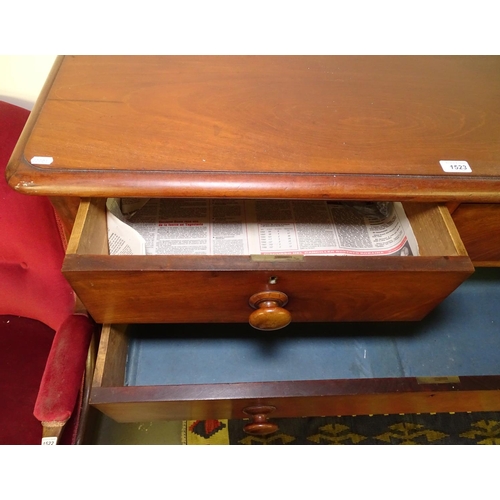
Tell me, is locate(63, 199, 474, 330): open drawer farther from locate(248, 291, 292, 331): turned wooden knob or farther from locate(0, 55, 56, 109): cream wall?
locate(0, 55, 56, 109): cream wall

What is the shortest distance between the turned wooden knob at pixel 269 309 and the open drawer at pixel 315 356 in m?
0.12

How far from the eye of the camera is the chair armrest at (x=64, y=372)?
1.92 feet

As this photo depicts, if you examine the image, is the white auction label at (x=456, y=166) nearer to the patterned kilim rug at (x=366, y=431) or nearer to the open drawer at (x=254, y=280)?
the open drawer at (x=254, y=280)

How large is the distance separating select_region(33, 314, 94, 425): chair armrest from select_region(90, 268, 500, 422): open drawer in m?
0.05

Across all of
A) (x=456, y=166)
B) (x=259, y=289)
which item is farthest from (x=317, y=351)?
(x=456, y=166)

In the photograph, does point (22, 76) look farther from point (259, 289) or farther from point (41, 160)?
point (259, 289)

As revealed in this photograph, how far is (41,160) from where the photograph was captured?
50 centimetres

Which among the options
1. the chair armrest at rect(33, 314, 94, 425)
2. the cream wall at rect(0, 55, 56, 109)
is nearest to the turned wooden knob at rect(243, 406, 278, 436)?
the chair armrest at rect(33, 314, 94, 425)

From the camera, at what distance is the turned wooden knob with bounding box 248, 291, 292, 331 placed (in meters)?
0.54

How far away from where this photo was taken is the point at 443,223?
0.55 m

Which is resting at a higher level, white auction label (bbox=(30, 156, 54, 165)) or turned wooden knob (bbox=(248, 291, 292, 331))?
white auction label (bbox=(30, 156, 54, 165))

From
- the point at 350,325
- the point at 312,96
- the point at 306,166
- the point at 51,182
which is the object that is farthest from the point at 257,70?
the point at 350,325

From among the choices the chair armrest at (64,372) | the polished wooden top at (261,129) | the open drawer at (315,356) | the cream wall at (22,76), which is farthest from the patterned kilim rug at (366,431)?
the cream wall at (22,76)

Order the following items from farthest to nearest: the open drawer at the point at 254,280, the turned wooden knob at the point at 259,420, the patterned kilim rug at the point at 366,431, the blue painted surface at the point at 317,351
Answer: the patterned kilim rug at the point at 366,431 < the blue painted surface at the point at 317,351 < the turned wooden knob at the point at 259,420 < the open drawer at the point at 254,280
